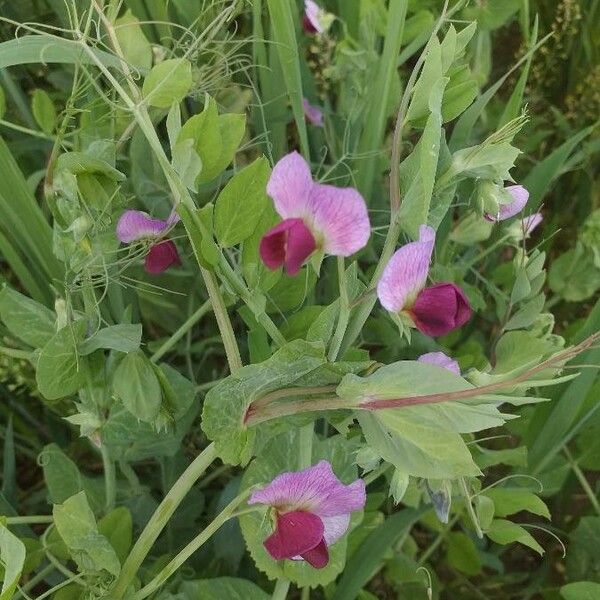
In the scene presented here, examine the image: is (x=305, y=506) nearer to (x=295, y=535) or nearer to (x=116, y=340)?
(x=295, y=535)

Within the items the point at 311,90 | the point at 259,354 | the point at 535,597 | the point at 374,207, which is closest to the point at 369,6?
the point at 311,90

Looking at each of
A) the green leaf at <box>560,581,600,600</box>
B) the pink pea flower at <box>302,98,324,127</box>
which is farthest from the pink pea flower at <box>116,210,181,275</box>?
the green leaf at <box>560,581,600,600</box>

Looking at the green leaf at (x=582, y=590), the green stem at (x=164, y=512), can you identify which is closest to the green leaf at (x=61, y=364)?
the green stem at (x=164, y=512)

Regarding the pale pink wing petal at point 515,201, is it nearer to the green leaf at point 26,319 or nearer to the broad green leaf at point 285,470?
the broad green leaf at point 285,470

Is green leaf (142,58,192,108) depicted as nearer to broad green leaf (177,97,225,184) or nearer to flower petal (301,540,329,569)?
broad green leaf (177,97,225,184)

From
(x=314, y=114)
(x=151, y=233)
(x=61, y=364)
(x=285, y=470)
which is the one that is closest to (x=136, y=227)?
(x=151, y=233)

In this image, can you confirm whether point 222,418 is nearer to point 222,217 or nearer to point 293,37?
point 222,217
